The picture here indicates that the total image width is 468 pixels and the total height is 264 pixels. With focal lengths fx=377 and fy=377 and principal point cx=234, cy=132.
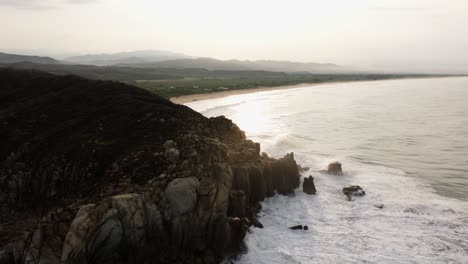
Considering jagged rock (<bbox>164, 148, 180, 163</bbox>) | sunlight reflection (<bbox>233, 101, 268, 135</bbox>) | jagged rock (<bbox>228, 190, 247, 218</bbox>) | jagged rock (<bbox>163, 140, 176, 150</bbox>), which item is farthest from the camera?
sunlight reflection (<bbox>233, 101, 268, 135</bbox>)

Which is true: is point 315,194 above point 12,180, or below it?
below

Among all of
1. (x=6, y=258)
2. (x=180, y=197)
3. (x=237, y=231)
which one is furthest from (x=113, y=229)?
(x=237, y=231)

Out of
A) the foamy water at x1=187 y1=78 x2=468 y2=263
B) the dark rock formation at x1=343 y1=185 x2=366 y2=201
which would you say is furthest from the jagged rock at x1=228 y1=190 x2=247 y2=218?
the dark rock formation at x1=343 y1=185 x2=366 y2=201

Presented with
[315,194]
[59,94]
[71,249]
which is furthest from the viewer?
[59,94]

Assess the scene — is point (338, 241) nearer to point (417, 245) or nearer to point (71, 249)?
point (417, 245)

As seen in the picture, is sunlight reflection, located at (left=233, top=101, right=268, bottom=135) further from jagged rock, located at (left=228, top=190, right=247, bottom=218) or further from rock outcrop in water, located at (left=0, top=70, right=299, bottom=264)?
jagged rock, located at (left=228, top=190, right=247, bottom=218)

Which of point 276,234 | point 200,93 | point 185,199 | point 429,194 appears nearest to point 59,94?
point 185,199
